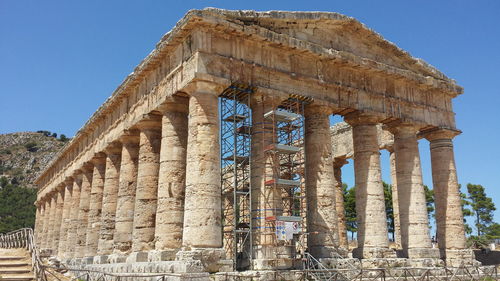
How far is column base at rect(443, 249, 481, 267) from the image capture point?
21969 mm

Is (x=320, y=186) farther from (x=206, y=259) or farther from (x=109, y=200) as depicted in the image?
(x=109, y=200)

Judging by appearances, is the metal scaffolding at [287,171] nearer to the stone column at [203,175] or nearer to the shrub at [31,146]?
the stone column at [203,175]

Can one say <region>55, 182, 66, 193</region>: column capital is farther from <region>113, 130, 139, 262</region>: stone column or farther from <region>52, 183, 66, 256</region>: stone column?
<region>113, 130, 139, 262</region>: stone column

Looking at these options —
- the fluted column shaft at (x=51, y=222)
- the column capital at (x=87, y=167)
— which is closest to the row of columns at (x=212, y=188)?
the column capital at (x=87, y=167)

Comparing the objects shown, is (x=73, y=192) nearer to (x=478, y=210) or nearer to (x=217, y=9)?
(x=217, y=9)

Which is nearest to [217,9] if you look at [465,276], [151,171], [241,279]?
[151,171]

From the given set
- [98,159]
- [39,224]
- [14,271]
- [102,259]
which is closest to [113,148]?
[98,159]

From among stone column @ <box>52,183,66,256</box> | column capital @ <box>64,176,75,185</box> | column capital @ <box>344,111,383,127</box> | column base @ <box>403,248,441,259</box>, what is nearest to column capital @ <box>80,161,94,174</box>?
column capital @ <box>64,176,75,185</box>

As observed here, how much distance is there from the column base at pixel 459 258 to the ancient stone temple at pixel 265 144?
0.07m

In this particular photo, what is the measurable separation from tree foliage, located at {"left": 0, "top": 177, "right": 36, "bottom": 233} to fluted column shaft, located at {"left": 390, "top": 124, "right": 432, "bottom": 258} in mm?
69465

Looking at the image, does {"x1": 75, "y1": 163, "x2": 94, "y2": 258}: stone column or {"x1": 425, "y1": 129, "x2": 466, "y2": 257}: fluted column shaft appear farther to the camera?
{"x1": 75, "y1": 163, "x2": 94, "y2": 258}: stone column

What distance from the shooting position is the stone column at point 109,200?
2331 centimetres

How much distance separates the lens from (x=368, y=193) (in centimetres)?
2031

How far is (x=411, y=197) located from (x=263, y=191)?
28.1ft
